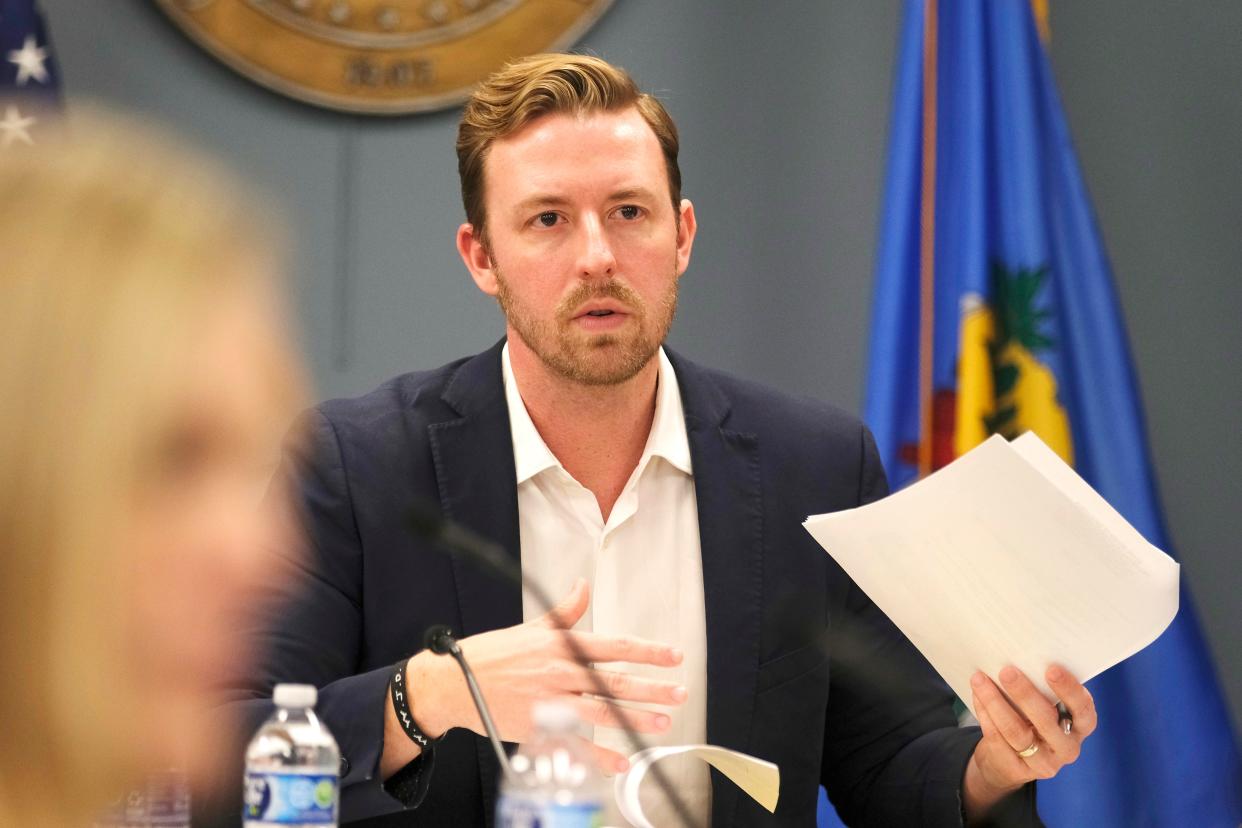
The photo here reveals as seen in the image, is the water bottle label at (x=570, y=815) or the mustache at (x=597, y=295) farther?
the mustache at (x=597, y=295)

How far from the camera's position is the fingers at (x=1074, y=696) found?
1.68 meters

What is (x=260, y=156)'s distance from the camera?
321 cm

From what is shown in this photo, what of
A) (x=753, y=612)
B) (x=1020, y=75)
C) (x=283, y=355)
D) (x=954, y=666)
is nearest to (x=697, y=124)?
(x=1020, y=75)

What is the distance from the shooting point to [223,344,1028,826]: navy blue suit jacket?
1.97 m

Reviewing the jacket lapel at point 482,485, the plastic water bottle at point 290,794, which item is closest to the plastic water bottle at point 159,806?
the plastic water bottle at point 290,794

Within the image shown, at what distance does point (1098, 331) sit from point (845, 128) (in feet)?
2.47

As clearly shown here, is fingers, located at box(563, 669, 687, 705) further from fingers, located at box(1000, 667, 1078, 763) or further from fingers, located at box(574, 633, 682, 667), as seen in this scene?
fingers, located at box(1000, 667, 1078, 763)

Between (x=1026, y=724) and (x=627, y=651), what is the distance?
556mm

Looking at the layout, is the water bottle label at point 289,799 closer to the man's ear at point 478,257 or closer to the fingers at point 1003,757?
the fingers at point 1003,757

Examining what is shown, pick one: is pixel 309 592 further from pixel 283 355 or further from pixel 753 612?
pixel 283 355

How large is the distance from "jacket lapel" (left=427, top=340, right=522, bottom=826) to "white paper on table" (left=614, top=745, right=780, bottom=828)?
28cm

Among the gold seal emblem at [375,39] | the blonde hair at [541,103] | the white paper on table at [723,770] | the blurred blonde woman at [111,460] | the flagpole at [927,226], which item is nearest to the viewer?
the blurred blonde woman at [111,460]

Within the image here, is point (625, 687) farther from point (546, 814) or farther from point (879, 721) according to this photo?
point (879, 721)

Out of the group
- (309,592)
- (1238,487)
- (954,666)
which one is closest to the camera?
(954,666)
